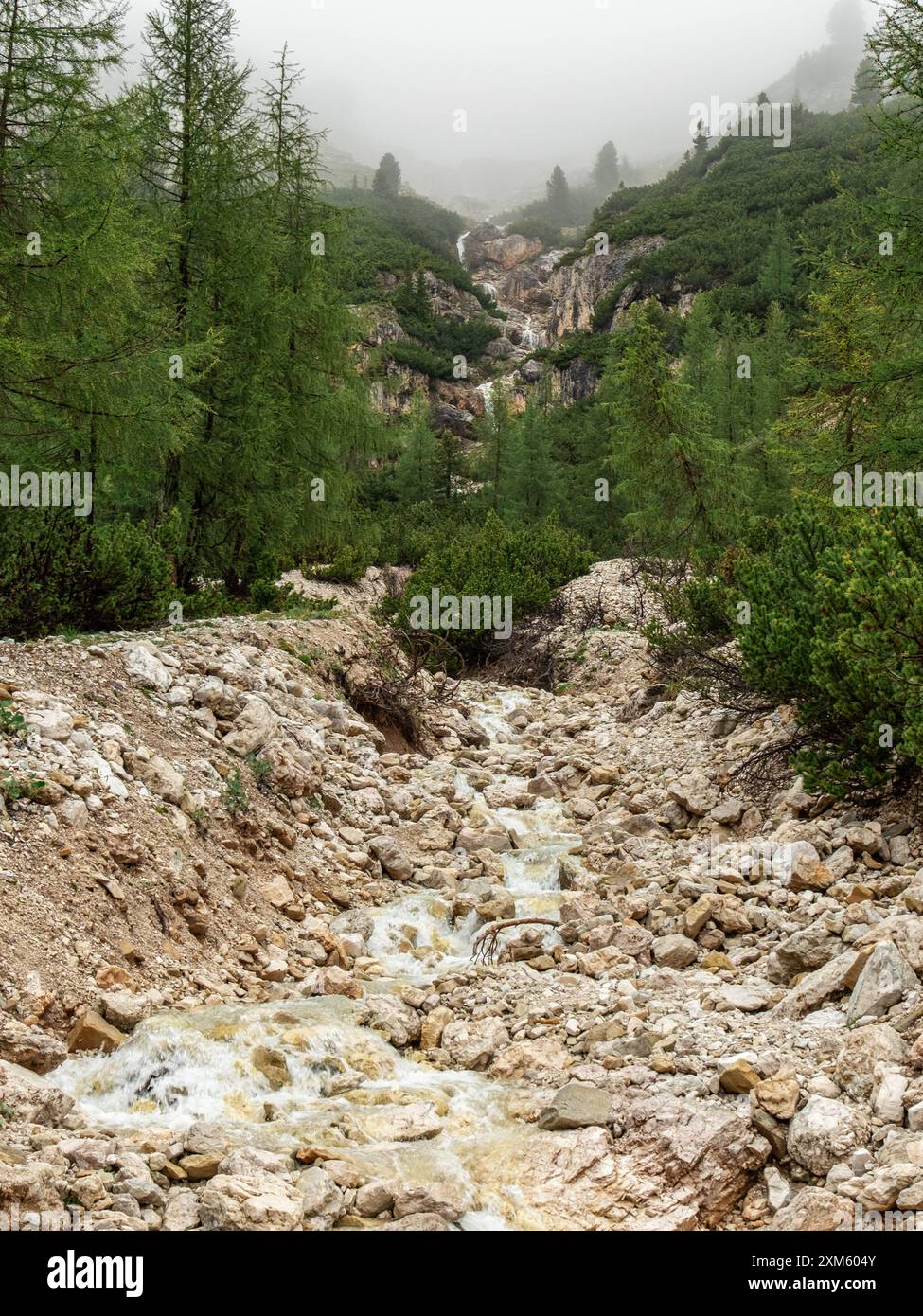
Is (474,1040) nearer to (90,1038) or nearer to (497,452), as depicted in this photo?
(90,1038)

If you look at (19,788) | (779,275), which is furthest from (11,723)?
(779,275)

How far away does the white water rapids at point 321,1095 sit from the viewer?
3.41 meters

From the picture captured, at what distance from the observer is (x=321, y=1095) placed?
3.96 meters

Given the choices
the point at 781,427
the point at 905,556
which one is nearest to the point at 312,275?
the point at 781,427

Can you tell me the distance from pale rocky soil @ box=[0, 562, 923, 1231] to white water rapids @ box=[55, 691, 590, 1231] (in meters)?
0.02

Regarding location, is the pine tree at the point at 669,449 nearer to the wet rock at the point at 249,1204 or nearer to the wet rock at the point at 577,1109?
the wet rock at the point at 577,1109

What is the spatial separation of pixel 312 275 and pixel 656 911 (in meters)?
14.2

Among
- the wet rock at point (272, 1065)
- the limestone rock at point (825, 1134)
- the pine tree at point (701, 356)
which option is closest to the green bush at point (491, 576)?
the wet rock at point (272, 1065)

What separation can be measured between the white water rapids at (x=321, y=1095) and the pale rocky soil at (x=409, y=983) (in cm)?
2

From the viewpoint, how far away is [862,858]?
5359 mm

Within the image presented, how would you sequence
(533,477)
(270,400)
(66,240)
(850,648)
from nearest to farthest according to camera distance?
(850,648)
(66,240)
(270,400)
(533,477)

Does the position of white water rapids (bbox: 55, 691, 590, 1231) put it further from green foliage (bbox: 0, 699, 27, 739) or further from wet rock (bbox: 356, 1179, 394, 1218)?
green foliage (bbox: 0, 699, 27, 739)

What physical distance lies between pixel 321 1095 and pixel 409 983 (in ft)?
4.36

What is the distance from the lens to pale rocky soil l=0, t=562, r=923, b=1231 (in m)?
3.14
